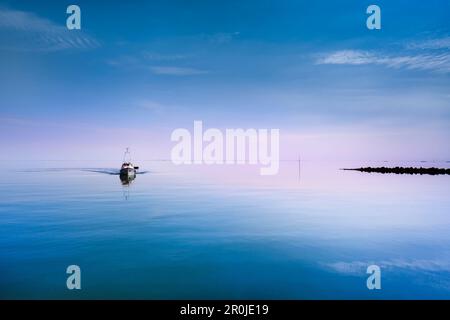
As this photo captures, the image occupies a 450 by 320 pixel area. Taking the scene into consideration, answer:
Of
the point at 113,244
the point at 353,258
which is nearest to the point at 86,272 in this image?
the point at 113,244

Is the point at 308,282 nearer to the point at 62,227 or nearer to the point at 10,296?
the point at 10,296

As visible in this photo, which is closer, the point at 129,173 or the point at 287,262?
the point at 287,262

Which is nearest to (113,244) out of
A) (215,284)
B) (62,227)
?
(62,227)

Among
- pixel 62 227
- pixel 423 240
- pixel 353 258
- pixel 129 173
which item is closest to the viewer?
pixel 353 258

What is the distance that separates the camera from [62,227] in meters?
23.1
